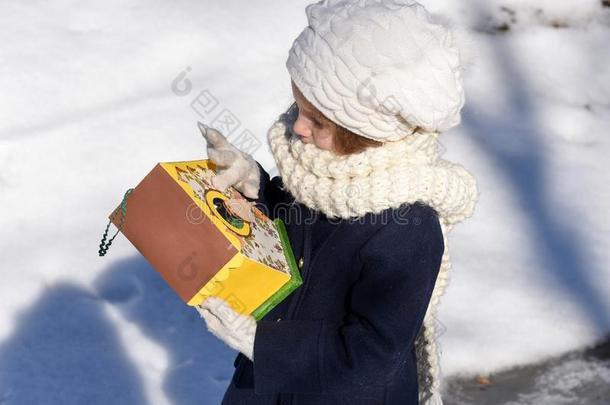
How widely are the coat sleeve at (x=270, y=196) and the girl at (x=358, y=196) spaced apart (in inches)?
4.4

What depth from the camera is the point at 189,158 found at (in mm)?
3711

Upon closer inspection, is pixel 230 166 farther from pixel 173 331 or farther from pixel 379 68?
pixel 173 331

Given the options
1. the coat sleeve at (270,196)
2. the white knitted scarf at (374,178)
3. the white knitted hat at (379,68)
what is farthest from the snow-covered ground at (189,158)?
the white knitted hat at (379,68)

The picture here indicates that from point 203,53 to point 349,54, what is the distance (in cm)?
267

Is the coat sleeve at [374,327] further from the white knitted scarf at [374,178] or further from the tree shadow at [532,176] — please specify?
the tree shadow at [532,176]

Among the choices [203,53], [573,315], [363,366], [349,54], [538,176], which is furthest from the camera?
[203,53]

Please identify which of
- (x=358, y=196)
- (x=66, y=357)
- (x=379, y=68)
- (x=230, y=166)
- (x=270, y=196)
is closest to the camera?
(x=379, y=68)

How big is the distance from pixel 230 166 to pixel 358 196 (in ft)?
1.20

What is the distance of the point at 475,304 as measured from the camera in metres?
3.25

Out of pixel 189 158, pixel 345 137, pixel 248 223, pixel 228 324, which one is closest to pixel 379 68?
pixel 345 137

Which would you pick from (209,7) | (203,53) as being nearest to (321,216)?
(203,53)

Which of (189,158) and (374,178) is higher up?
(374,178)

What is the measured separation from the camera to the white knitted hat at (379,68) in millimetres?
1575

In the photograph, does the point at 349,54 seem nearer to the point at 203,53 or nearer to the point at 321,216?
the point at 321,216
